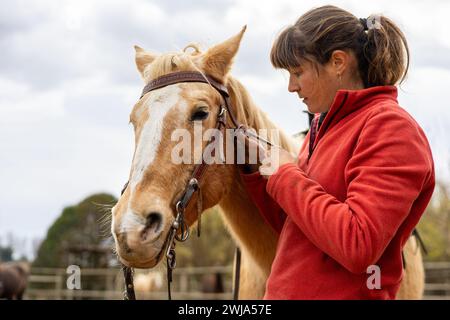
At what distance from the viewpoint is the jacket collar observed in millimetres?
2104

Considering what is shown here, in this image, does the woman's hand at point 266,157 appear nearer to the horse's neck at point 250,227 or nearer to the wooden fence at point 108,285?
the horse's neck at point 250,227

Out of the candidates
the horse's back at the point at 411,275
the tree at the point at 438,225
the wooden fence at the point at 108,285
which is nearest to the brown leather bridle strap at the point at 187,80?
the horse's back at the point at 411,275

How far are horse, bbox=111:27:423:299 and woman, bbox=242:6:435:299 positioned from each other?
0.35 meters

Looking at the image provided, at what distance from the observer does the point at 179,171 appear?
88.4 inches

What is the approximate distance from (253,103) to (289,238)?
1022mm

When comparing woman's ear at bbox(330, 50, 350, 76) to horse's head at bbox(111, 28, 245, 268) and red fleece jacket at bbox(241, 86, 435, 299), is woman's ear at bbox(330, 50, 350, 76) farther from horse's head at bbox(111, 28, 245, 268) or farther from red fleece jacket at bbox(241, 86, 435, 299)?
horse's head at bbox(111, 28, 245, 268)

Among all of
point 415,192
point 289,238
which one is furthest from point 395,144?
point 289,238

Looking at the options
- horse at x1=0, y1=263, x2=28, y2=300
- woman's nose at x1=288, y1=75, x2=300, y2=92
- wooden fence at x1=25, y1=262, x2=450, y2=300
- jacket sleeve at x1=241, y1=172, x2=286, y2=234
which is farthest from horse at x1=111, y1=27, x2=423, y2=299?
horse at x1=0, y1=263, x2=28, y2=300

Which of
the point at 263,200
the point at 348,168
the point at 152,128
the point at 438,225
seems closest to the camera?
the point at 348,168

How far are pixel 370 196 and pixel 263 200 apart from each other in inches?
34.2

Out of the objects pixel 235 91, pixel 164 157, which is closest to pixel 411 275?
pixel 235 91

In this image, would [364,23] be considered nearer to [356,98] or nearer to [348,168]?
[356,98]

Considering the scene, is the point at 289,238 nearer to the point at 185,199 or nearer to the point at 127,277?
the point at 185,199

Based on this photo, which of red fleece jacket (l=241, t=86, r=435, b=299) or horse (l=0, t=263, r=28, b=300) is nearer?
red fleece jacket (l=241, t=86, r=435, b=299)
